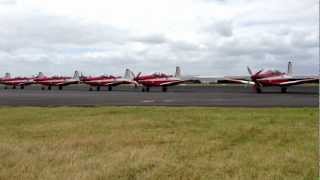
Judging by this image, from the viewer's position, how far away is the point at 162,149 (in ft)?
37.0

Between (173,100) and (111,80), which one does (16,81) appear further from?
(173,100)

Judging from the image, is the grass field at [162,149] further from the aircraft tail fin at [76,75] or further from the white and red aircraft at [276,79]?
the aircraft tail fin at [76,75]

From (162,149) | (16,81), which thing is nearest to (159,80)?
(16,81)

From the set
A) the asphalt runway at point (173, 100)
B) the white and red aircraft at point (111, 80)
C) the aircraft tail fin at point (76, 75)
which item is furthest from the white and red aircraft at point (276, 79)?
the aircraft tail fin at point (76, 75)

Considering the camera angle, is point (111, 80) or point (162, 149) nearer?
point (162, 149)

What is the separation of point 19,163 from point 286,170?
4.52 m

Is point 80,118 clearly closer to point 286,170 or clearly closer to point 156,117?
point 156,117

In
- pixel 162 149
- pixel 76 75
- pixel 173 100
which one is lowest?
pixel 173 100

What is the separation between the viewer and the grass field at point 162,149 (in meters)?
8.89

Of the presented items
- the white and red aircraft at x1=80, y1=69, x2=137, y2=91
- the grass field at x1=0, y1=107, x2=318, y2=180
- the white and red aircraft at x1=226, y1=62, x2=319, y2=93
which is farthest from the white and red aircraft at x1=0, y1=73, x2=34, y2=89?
the grass field at x1=0, y1=107, x2=318, y2=180

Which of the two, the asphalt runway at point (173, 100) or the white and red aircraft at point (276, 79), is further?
the white and red aircraft at point (276, 79)

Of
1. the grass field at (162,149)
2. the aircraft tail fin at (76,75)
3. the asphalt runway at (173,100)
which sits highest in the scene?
the aircraft tail fin at (76,75)

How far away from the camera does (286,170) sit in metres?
8.94

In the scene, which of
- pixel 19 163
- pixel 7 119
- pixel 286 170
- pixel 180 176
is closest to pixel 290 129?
pixel 286 170
